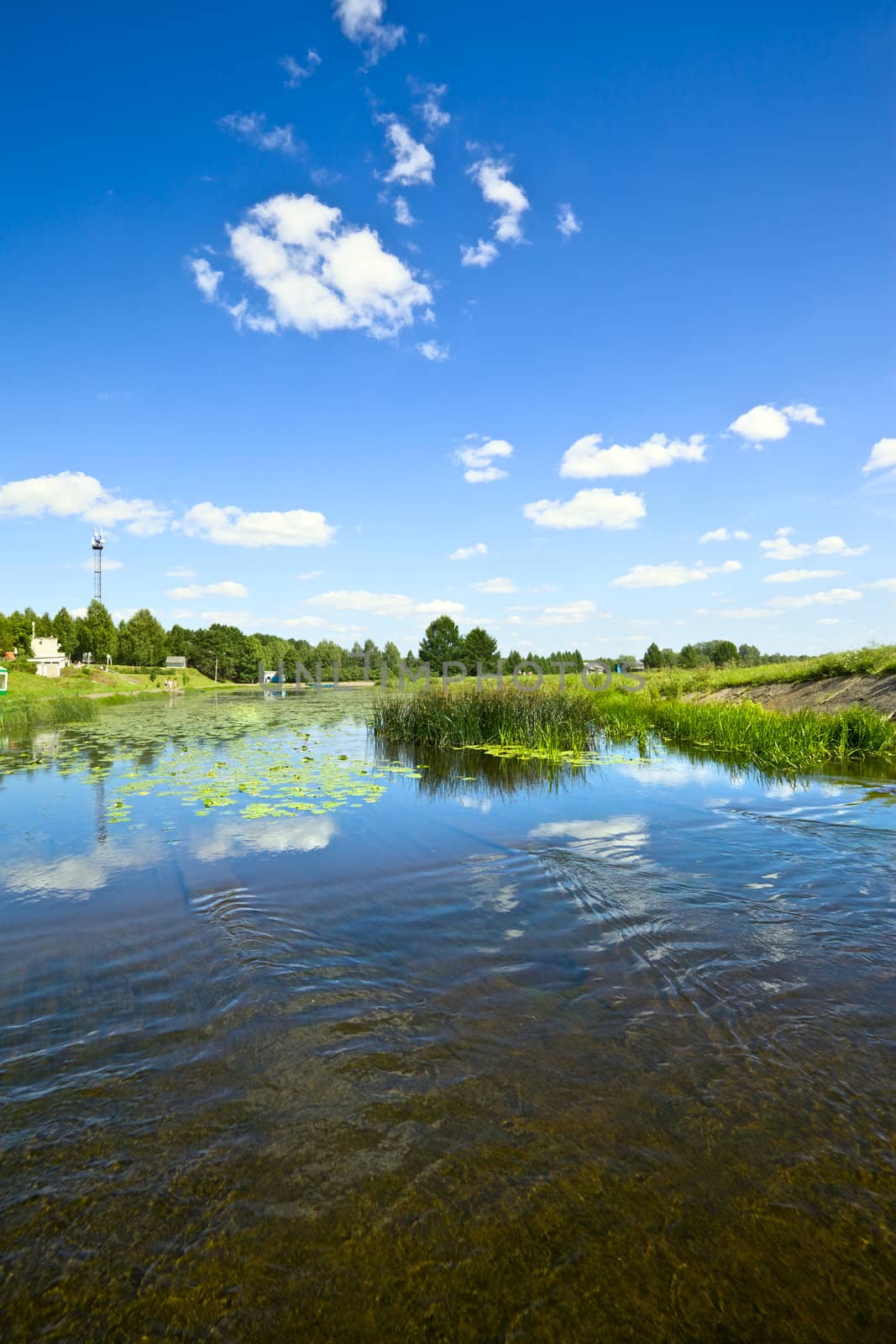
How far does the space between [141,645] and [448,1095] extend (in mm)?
88040

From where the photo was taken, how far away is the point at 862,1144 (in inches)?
104

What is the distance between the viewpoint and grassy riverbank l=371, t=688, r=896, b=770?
47.2ft

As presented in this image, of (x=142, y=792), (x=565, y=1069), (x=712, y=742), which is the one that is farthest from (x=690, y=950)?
(x=712, y=742)

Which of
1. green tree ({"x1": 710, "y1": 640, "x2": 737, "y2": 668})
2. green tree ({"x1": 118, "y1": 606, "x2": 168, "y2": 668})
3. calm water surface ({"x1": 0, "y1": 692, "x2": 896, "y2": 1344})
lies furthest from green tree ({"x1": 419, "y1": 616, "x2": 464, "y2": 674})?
calm water surface ({"x1": 0, "y1": 692, "x2": 896, "y2": 1344})

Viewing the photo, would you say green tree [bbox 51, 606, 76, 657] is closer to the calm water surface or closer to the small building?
the small building

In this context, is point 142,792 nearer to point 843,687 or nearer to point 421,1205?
point 421,1205

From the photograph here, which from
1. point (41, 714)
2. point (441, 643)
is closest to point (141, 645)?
point (441, 643)

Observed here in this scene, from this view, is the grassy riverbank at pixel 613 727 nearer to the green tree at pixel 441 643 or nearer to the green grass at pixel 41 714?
the green grass at pixel 41 714

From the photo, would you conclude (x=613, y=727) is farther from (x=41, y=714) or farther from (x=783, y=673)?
(x=41, y=714)

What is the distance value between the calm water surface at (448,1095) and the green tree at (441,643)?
65.5 meters

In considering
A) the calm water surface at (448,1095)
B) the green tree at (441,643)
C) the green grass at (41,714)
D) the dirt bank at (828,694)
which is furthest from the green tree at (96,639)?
the calm water surface at (448,1095)

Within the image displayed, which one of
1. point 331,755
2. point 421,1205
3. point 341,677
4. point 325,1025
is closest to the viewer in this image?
point 421,1205

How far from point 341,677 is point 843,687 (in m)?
98.5

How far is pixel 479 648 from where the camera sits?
73.3 metres
